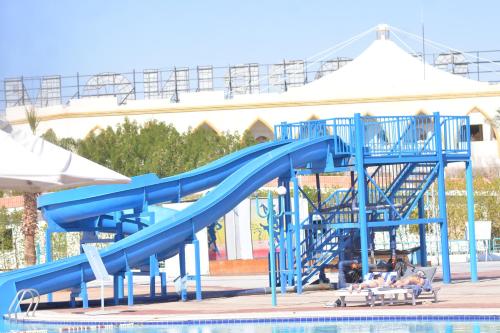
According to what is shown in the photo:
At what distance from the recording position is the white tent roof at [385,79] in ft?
290

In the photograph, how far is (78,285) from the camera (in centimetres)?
2466

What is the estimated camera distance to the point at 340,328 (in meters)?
19.3

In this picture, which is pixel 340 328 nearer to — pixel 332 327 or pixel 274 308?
pixel 332 327

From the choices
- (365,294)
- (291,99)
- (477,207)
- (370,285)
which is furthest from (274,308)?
(291,99)

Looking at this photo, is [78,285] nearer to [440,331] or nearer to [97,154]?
[440,331]

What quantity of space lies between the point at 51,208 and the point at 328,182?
116ft

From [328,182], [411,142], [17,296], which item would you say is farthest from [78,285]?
[328,182]

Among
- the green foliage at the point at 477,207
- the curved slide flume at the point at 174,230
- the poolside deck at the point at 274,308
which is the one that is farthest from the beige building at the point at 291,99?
the poolside deck at the point at 274,308

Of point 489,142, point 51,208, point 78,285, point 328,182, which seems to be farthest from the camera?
point 489,142

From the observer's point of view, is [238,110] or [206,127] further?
[206,127]

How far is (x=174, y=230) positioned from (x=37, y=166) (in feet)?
25.6

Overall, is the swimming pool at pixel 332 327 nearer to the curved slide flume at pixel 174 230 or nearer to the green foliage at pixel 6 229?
the curved slide flume at pixel 174 230

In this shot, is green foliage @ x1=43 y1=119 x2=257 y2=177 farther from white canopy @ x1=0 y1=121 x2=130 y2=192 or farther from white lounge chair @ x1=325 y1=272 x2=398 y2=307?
white canopy @ x1=0 y1=121 x2=130 y2=192

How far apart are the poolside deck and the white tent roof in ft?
195
